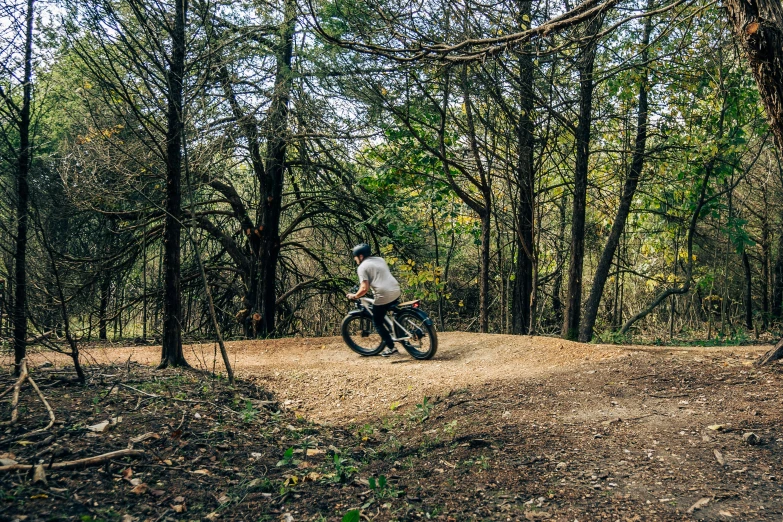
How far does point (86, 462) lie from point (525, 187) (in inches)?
357

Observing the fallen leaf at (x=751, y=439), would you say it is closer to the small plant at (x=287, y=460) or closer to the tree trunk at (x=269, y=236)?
the small plant at (x=287, y=460)

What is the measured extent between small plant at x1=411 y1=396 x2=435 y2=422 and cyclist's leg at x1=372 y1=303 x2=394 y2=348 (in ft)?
9.61

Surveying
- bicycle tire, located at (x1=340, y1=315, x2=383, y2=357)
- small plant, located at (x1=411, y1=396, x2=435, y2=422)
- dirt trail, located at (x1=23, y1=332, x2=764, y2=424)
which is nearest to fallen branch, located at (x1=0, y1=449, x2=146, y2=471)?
dirt trail, located at (x1=23, y1=332, x2=764, y2=424)

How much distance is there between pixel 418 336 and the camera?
9.14 metres

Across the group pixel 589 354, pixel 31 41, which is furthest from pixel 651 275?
pixel 31 41

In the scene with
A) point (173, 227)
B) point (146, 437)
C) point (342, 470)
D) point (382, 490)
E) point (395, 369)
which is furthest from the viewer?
point (395, 369)

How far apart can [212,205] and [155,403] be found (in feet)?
33.7

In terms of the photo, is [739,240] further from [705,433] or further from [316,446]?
[316,446]

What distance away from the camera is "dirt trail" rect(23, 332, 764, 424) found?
7.09 m

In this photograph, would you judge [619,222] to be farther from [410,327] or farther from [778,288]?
[778,288]

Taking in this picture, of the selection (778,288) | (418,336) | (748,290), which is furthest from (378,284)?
(778,288)

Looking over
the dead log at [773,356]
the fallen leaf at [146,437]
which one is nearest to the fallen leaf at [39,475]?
the fallen leaf at [146,437]

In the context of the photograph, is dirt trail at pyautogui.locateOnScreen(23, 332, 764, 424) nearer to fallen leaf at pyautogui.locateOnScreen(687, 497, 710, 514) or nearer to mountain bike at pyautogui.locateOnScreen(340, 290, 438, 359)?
mountain bike at pyautogui.locateOnScreen(340, 290, 438, 359)

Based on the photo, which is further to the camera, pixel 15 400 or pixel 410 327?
pixel 410 327
